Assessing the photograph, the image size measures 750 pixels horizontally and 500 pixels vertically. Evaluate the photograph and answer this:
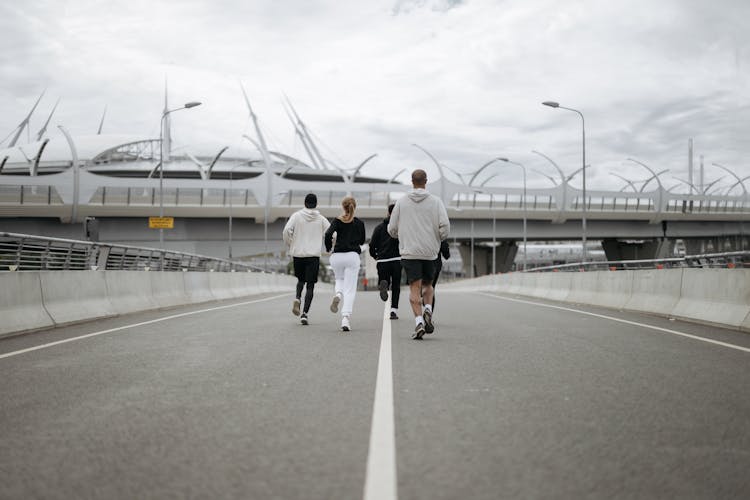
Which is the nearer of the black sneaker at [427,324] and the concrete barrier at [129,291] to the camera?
the black sneaker at [427,324]

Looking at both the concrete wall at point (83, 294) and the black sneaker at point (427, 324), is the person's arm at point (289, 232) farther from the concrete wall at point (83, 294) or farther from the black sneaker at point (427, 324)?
the concrete wall at point (83, 294)

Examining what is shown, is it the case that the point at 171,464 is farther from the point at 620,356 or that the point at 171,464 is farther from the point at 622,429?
the point at 620,356

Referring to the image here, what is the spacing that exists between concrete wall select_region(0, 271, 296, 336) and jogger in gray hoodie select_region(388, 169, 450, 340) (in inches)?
210

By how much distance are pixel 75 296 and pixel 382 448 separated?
9859mm

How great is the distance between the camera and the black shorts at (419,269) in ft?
30.7

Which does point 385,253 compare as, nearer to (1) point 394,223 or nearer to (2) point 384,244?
(2) point 384,244

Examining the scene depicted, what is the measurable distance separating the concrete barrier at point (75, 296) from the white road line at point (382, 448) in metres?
7.15

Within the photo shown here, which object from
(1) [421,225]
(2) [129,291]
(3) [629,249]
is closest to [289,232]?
(1) [421,225]

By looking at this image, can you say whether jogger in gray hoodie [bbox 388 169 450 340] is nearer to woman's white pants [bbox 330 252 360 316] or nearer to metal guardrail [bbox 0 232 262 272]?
woman's white pants [bbox 330 252 360 316]

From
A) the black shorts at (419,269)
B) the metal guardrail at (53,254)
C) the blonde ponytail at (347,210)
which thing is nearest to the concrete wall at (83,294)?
the metal guardrail at (53,254)

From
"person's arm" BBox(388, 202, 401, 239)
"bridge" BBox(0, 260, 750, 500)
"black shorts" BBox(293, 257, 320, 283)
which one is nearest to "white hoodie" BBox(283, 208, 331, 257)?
"black shorts" BBox(293, 257, 320, 283)

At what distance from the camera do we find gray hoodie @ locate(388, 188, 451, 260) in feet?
30.8

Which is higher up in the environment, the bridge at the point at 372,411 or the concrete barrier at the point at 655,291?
the concrete barrier at the point at 655,291

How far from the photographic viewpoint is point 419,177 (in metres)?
9.26
